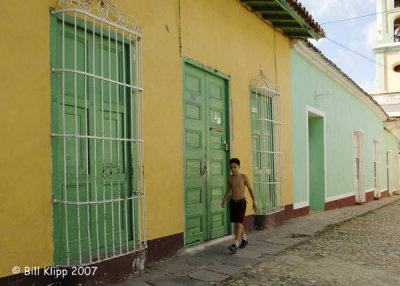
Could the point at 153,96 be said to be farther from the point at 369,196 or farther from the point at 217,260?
the point at 369,196

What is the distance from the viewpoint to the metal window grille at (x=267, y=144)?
7.09 metres

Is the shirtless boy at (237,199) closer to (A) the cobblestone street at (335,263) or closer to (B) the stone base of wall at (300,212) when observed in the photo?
(A) the cobblestone street at (335,263)

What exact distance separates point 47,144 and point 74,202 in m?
0.55

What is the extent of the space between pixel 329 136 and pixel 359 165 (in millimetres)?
4221

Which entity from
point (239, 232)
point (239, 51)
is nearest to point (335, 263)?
Answer: point (239, 232)

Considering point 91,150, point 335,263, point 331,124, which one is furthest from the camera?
point 331,124

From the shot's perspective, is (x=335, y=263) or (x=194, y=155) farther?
(x=194, y=155)

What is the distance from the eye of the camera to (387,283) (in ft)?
13.3

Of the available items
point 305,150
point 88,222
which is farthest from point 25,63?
point 305,150

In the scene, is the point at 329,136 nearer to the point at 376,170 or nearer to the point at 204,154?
the point at 204,154

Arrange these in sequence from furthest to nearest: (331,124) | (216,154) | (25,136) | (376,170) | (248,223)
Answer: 1. (376,170)
2. (331,124)
3. (248,223)
4. (216,154)
5. (25,136)

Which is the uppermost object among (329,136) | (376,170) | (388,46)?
(388,46)

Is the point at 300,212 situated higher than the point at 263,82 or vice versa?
the point at 263,82

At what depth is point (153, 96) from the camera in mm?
4672
